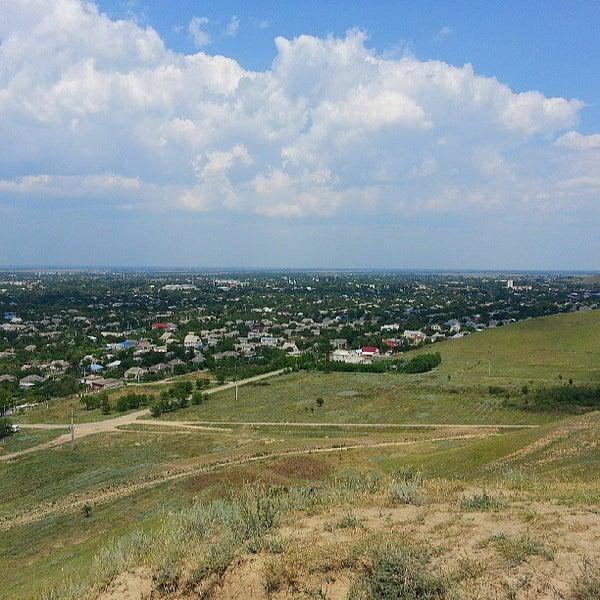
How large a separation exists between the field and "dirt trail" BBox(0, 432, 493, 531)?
0.59 ft

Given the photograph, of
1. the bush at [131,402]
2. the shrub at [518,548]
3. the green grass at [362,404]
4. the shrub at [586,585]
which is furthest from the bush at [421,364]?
the shrub at [586,585]

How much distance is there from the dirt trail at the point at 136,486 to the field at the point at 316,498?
18 centimetres

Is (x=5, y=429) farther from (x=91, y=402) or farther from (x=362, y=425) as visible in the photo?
(x=362, y=425)

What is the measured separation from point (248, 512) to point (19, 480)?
29599 millimetres

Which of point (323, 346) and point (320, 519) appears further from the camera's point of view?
point (323, 346)

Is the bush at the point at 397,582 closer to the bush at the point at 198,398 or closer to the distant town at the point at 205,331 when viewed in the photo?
the bush at the point at 198,398

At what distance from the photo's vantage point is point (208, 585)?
885 cm

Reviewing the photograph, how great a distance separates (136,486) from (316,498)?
18231mm

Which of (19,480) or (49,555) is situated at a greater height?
(49,555)

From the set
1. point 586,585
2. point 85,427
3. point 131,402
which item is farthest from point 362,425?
point 586,585

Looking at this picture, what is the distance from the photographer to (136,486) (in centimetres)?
2878

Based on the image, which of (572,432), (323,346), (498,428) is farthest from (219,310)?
(572,432)

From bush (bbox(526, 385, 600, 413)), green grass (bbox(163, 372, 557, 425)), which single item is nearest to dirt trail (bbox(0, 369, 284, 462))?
green grass (bbox(163, 372, 557, 425))

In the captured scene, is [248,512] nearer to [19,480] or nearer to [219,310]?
[19,480]
